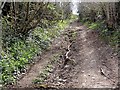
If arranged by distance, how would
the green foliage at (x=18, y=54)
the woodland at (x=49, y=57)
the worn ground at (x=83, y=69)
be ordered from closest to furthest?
the worn ground at (x=83, y=69), the woodland at (x=49, y=57), the green foliage at (x=18, y=54)

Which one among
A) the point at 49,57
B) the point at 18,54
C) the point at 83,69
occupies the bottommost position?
the point at 49,57

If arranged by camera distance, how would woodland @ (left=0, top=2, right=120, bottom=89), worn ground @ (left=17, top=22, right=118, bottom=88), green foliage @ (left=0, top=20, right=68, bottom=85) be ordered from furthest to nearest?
green foliage @ (left=0, top=20, right=68, bottom=85) < woodland @ (left=0, top=2, right=120, bottom=89) < worn ground @ (left=17, top=22, right=118, bottom=88)

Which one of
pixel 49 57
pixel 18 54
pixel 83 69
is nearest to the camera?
pixel 83 69

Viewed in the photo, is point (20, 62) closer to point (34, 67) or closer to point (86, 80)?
point (34, 67)

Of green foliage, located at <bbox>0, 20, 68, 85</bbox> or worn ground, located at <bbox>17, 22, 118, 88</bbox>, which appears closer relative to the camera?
worn ground, located at <bbox>17, 22, 118, 88</bbox>

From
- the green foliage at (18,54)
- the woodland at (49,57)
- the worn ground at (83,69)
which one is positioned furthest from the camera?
the green foliage at (18,54)

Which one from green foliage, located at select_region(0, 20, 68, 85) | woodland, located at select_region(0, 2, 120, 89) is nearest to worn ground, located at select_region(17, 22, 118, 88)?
woodland, located at select_region(0, 2, 120, 89)

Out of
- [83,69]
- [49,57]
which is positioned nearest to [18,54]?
[49,57]

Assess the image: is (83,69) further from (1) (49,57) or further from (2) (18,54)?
(2) (18,54)

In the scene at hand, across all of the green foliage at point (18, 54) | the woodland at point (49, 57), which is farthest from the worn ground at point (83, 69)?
the green foliage at point (18, 54)

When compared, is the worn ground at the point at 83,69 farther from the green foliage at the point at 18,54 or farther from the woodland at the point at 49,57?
the green foliage at the point at 18,54

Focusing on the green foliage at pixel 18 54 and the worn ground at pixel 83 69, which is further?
the green foliage at pixel 18 54

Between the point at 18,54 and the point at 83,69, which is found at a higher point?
the point at 18,54

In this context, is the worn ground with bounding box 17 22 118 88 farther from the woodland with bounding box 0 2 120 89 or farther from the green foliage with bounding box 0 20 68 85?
the green foliage with bounding box 0 20 68 85
